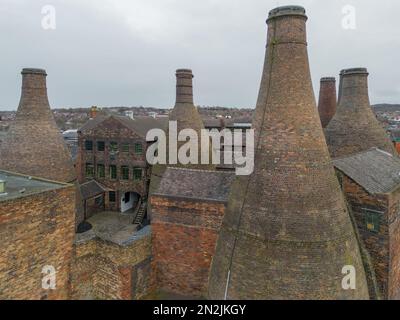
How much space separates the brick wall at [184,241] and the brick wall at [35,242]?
11.8 ft

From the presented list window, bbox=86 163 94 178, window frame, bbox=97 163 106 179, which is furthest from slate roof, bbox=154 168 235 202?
window, bbox=86 163 94 178

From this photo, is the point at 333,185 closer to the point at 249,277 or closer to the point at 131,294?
the point at 249,277

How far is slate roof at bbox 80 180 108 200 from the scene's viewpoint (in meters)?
23.5

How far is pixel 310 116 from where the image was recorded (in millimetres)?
Result: 7809

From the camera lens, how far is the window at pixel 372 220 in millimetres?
9281

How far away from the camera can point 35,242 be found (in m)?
8.45

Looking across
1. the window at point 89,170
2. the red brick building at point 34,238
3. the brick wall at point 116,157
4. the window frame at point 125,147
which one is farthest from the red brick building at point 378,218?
the window at point 89,170

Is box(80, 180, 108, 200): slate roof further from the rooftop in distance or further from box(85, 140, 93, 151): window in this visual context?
the rooftop in distance

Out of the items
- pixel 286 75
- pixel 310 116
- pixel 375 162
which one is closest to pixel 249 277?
pixel 310 116

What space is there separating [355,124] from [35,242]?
46.8 feet

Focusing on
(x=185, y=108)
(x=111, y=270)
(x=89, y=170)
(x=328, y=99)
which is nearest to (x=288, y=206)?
(x=111, y=270)

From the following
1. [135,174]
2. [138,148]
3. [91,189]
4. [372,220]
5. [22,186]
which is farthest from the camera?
[135,174]

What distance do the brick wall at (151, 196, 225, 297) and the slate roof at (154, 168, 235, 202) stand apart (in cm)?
26

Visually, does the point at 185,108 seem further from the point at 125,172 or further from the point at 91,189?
the point at 91,189
